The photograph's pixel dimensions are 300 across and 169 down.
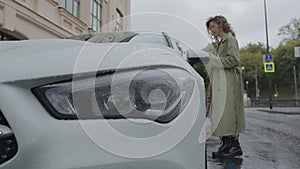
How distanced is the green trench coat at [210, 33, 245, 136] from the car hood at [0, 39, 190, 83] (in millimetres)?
1595

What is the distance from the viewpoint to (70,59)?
3.36 feet

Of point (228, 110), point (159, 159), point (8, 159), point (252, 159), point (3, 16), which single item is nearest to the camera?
point (8, 159)

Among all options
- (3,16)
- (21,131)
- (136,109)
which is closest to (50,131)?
(21,131)

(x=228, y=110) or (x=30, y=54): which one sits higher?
(x=30, y=54)

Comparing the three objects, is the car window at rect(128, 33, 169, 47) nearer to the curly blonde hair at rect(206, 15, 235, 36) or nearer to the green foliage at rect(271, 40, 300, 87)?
the curly blonde hair at rect(206, 15, 235, 36)

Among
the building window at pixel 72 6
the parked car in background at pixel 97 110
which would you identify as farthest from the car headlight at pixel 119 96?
the building window at pixel 72 6

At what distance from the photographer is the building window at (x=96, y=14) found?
11.4 m

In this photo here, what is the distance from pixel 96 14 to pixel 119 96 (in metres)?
11.6

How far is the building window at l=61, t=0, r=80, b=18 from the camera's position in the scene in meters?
8.81

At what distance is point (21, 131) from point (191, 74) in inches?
26.6

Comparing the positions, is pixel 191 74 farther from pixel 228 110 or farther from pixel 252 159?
pixel 252 159

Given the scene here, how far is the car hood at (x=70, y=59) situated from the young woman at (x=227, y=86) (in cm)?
161

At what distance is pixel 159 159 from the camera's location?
0.94m

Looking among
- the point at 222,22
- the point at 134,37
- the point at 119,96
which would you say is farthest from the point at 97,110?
the point at 222,22
